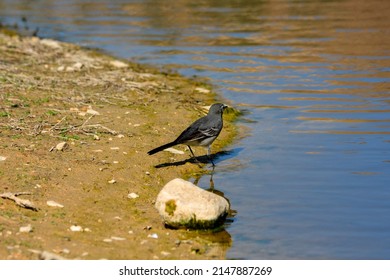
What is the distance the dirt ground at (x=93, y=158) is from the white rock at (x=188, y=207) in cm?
12

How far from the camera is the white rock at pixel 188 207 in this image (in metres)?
8.27

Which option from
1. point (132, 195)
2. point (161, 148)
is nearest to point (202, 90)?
point (161, 148)

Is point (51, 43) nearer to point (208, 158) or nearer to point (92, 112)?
point (92, 112)

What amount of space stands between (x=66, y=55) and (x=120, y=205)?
10266 millimetres

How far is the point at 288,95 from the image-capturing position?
1508cm

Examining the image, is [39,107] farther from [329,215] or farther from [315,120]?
[329,215]

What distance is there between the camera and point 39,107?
41.4ft

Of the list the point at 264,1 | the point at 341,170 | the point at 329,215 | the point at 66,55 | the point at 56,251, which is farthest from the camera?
the point at 264,1

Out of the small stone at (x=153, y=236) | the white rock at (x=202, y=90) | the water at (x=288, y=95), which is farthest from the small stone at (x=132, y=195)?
the white rock at (x=202, y=90)

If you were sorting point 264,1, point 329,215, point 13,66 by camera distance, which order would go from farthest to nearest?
point 264,1, point 13,66, point 329,215

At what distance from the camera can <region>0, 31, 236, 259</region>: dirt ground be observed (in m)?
7.82

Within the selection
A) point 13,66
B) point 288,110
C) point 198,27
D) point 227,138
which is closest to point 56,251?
point 227,138

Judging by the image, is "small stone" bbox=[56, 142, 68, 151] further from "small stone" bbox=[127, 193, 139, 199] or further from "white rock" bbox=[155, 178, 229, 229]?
"white rock" bbox=[155, 178, 229, 229]

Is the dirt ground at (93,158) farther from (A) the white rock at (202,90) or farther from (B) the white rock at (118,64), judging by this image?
(B) the white rock at (118,64)
